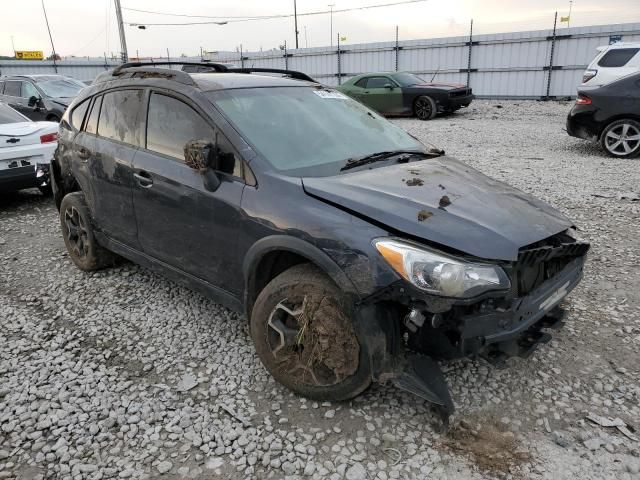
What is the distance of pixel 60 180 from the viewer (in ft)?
15.2

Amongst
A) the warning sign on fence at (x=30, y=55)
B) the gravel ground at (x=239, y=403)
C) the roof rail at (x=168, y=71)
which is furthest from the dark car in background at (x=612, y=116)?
the warning sign on fence at (x=30, y=55)

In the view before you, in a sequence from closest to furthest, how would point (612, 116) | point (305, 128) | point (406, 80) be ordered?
point (305, 128)
point (612, 116)
point (406, 80)

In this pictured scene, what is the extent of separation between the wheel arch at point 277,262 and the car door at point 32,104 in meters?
10.7

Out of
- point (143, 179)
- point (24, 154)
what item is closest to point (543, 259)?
point (143, 179)

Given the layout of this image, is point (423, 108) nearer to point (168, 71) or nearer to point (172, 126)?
point (168, 71)

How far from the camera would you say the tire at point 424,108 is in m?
14.5

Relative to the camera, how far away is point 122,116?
3.76m

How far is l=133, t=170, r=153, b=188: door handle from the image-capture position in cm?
335

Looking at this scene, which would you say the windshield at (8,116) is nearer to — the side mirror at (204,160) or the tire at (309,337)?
the side mirror at (204,160)

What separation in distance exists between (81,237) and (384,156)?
287cm

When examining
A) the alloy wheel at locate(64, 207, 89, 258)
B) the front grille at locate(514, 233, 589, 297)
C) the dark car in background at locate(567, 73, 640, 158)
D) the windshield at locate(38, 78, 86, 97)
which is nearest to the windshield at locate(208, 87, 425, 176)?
the front grille at locate(514, 233, 589, 297)

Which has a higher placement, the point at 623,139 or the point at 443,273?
the point at 443,273

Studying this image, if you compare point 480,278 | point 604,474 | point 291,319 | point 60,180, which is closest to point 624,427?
point 604,474

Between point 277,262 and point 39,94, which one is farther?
point 39,94
